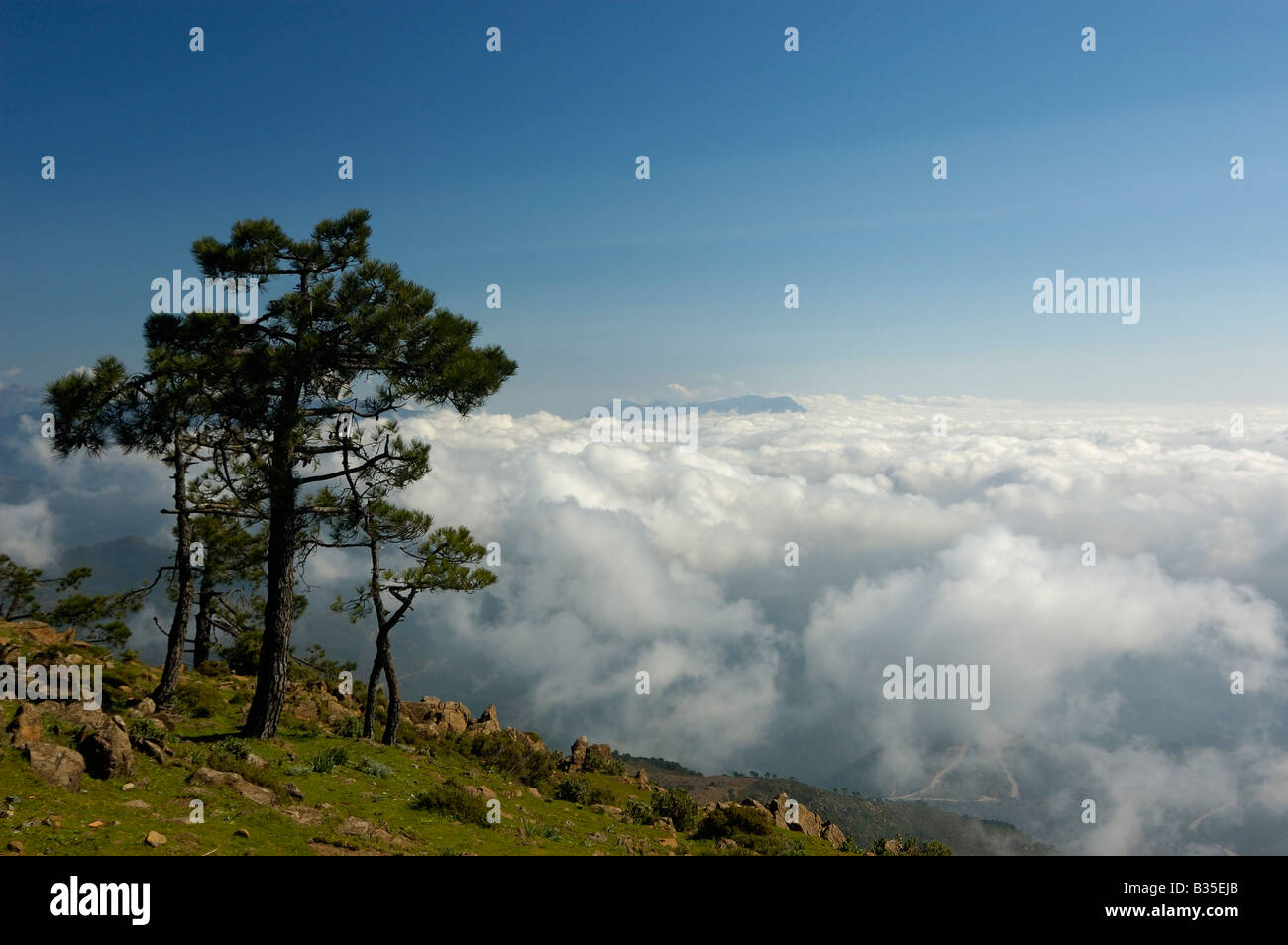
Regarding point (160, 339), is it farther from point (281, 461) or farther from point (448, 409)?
point (448, 409)

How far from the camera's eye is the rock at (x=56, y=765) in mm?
9312

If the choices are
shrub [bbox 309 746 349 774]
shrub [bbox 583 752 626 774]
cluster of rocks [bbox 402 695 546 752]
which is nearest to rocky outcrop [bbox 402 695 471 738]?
cluster of rocks [bbox 402 695 546 752]

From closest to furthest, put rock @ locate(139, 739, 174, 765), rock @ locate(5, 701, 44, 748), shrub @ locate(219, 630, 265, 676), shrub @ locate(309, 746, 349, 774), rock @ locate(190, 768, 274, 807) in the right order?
rock @ locate(5, 701, 44, 748)
rock @ locate(190, 768, 274, 807)
rock @ locate(139, 739, 174, 765)
shrub @ locate(309, 746, 349, 774)
shrub @ locate(219, 630, 265, 676)

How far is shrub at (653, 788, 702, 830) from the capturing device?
59.0ft

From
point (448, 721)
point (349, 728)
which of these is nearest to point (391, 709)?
point (349, 728)

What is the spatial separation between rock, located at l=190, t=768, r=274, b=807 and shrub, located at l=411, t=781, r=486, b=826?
3101 mm

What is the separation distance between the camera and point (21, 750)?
31.8 ft

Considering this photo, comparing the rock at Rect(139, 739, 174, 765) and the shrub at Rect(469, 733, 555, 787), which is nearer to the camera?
the rock at Rect(139, 739, 174, 765)

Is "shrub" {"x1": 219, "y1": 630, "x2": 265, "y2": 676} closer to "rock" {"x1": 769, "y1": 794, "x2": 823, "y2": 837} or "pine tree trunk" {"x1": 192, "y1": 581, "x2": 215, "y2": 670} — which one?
"pine tree trunk" {"x1": 192, "y1": 581, "x2": 215, "y2": 670}

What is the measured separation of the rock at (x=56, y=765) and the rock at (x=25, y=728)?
0.99ft

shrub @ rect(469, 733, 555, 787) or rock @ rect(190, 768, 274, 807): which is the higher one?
rock @ rect(190, 768, 274, 807)

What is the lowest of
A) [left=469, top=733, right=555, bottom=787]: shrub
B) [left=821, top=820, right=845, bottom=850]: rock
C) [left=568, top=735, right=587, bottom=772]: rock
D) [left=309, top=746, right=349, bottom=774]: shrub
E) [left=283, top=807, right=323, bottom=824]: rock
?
[left=821, top=820, right=845, bottom=850]: rock
